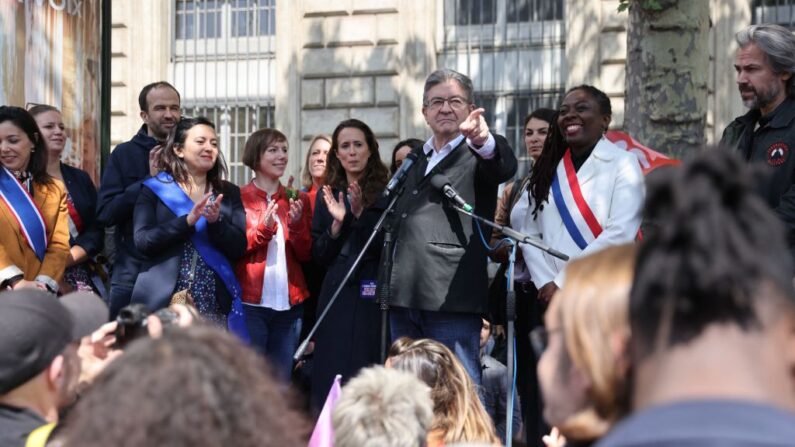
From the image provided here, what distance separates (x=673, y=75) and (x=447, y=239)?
294cm

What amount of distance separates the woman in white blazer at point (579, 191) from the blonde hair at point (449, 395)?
106cm

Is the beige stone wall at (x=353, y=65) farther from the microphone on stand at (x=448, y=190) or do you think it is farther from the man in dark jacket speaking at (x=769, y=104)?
the man in dark jacket speaking at (x=769, y=104)

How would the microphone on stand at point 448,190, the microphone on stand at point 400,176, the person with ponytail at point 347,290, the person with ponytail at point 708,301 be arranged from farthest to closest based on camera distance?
the person with ponytail at point 347,290, the microphone on stand at point 400,176, the microphone on stand at point 448,190, the person with ponytail at point 708,301

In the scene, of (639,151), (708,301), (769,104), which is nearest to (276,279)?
(639,151)

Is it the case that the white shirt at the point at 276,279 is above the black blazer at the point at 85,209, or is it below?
below

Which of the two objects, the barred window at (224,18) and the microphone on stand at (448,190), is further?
the barred window at (224,18)

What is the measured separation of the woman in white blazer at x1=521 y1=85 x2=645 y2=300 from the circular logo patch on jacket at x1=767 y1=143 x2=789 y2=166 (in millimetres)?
610

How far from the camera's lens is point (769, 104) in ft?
18.7

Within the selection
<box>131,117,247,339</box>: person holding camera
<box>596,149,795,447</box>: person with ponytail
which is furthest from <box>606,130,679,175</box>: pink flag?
<box>596,149,795,447</box>: person with ponytail

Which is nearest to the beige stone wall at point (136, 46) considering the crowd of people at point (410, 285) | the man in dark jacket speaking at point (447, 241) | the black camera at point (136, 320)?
the crowd of people at point (410, 285)

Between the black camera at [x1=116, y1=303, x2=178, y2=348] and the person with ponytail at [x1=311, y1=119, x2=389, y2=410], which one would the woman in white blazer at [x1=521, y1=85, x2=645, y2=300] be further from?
the black camera at [x1=116, y1=303, x2=178, y2=348]

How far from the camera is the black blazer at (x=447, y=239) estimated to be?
20.4 ft

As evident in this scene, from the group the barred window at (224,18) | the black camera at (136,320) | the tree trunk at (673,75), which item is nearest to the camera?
the black camera at (136,320)

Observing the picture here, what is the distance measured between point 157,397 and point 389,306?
14.7 ft
